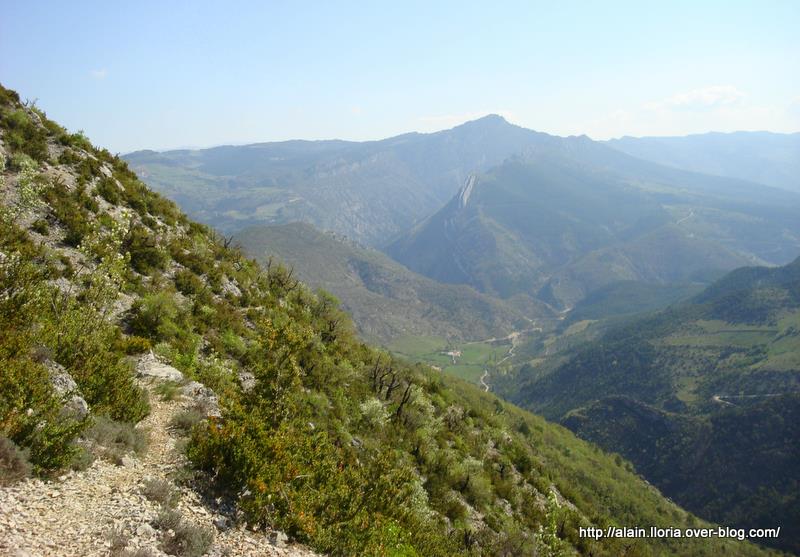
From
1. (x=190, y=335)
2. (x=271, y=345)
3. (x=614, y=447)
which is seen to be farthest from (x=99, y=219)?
(x=614, y=447)

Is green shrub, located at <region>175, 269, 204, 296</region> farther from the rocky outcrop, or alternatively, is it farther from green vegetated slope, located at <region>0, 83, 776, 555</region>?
the rocky outcrop

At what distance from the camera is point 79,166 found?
2212cm

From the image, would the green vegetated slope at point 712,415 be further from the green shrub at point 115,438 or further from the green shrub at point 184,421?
the green shrub at point 115,438

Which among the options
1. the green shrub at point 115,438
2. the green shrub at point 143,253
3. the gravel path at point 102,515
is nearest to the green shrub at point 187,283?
the green shrub at point 143,253

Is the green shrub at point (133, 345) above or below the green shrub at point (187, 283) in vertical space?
below

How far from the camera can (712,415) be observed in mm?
120938

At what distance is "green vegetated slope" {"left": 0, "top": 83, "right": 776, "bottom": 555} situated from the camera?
9.01 m

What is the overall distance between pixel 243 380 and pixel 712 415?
465 ft

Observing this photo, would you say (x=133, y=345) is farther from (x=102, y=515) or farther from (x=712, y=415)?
(x=712, y=415)

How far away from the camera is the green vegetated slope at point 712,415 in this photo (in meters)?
94.8

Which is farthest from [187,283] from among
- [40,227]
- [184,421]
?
[184,421]

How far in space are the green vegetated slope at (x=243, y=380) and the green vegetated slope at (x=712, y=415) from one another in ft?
317

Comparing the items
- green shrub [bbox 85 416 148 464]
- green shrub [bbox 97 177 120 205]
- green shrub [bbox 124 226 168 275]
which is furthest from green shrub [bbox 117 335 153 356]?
green shrub [bbox 97 177 120 205]

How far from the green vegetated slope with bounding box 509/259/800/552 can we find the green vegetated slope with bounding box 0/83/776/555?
96.6 metres
